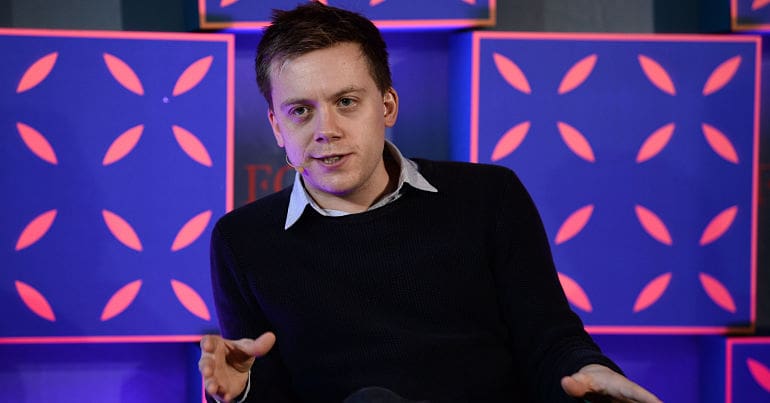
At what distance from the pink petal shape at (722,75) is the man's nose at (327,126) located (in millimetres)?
1443

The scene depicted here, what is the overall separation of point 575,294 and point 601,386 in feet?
3.85

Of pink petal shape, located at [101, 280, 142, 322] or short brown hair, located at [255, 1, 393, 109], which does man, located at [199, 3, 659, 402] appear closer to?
short brown hair, located at [255, 1, 393, 109]

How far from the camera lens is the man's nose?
158cm

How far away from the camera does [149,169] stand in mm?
2408

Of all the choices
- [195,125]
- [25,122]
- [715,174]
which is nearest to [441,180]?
[195,125]

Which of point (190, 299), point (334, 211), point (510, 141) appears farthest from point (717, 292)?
point (190, 299)

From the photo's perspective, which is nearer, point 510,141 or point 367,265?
point 367,265

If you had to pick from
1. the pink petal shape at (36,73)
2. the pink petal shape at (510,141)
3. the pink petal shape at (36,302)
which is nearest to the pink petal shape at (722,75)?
the pink petal shape at (510,141)

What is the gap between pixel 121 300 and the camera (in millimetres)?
2416

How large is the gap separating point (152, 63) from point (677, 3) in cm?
182

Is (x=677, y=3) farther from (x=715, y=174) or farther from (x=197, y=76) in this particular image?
(x=197, y=76)

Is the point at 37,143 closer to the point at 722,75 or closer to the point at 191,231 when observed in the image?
the point at 191,231

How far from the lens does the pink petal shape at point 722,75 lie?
2.47m

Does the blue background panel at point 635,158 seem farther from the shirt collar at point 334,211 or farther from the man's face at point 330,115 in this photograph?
the man's face at point 330,115
